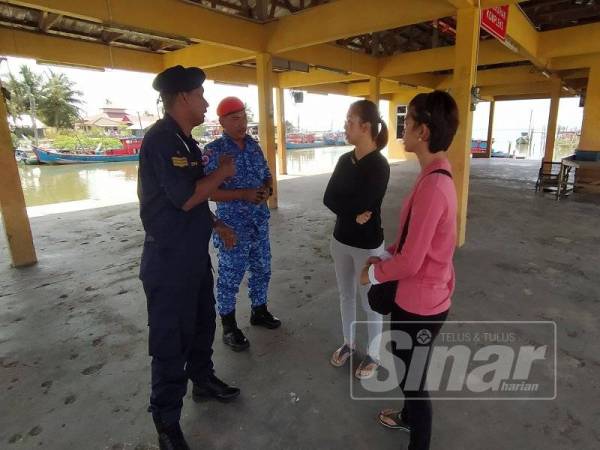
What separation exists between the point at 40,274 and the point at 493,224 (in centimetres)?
584

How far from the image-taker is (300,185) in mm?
9359

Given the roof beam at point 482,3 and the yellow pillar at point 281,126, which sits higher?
the roof beam at point 482,3

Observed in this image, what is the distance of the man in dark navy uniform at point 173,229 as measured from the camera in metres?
1.42

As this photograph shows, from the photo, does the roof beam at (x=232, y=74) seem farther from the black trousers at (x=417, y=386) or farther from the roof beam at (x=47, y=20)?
the black trousers at (x=417, y=386)

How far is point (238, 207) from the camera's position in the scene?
2270mm

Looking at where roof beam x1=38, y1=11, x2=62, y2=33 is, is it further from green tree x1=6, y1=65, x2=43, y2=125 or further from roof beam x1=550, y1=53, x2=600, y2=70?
green tree x1=6, y1=65, x2=43, y2=125

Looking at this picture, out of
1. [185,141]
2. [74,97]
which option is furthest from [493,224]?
[74,97]

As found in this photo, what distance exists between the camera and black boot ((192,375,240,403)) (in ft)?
6.19

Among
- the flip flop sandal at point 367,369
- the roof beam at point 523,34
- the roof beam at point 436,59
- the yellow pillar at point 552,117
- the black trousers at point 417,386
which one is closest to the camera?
the black trousers at point 417,386

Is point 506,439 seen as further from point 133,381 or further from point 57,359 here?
point 57,359

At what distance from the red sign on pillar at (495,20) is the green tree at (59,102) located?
35023mm

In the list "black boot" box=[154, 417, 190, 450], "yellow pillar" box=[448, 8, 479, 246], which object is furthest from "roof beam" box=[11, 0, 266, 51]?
"black boot" box=[154, 417, 190, 450]

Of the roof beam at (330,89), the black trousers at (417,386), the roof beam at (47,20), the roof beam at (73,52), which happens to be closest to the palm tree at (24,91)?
the roof beam at (330,89)

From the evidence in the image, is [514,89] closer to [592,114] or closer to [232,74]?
[592,114]
